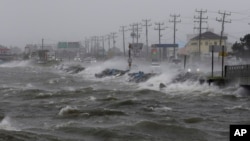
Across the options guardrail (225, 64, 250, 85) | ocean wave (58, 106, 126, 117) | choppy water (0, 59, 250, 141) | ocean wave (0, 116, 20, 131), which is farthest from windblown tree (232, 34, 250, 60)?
ocean wave (0, 116, 20, 131)

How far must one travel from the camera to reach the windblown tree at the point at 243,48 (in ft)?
280

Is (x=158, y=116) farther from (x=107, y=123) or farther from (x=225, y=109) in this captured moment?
(x=225, y=109)

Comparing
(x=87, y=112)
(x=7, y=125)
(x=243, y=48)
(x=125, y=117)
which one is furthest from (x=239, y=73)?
(x=243, y=48)

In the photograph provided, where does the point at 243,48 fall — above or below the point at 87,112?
above

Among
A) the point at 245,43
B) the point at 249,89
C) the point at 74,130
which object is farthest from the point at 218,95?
the point at 245,43

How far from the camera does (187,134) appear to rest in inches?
859

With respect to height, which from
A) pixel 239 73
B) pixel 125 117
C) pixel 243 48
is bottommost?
pixel 125 117

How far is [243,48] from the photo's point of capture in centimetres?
8669

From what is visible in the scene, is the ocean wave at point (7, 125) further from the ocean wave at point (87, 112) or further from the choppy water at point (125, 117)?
the ocean wave at point (87, 112)

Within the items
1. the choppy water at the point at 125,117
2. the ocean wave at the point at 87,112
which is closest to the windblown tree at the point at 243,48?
the choppy water at the point at 125,117

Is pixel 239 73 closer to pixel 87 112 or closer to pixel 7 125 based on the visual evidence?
pixel 87 112

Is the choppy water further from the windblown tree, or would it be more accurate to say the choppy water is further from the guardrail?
the windblown tree

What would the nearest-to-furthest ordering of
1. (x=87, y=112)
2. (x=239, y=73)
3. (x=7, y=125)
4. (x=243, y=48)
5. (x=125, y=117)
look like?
(x=7, y=125) < (x=125, y=117) < (x=87, y=112) < (x=239, y=73) < (x=243, y=48)

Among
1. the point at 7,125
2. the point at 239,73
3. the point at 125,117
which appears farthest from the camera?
the point at 239,73
